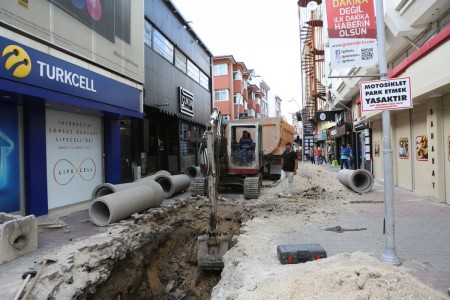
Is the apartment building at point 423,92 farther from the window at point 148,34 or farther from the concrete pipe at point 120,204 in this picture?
the window at point 148,34

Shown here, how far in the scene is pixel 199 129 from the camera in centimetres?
2575

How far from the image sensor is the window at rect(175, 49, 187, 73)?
20.1 metres

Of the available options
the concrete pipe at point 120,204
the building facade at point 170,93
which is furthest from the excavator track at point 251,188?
the building facade at point 170,93

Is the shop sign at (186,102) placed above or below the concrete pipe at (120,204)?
above

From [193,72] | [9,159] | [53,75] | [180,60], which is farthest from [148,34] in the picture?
[9,159]

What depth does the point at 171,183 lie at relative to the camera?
39.3ft

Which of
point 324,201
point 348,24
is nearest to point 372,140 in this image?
point 324,201

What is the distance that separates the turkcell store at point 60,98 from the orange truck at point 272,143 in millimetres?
6574

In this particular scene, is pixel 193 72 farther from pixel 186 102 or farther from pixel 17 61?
pixel 17 61

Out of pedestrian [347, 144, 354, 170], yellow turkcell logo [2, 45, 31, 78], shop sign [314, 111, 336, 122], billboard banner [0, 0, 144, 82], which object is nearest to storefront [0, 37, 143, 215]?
yellow turkcell logo [2, 45, 31, 78]

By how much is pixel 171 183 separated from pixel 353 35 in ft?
27.3

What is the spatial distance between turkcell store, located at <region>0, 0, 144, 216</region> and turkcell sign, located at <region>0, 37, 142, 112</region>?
0.07 feet

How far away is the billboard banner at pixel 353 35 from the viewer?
528 centimetres

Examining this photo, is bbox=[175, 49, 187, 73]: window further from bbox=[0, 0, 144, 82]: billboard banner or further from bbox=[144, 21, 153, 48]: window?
bbox=[0, 0, 144, 82]: billboard banner
